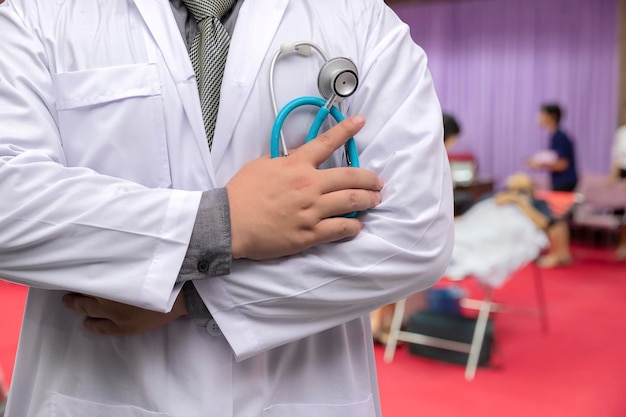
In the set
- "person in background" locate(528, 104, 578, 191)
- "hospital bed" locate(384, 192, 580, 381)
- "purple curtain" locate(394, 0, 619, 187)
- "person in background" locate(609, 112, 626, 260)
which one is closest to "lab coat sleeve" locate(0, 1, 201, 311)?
"hospital bed" locate(384, 192, 580, 381)

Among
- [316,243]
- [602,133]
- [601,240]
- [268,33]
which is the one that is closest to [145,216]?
[316,243]

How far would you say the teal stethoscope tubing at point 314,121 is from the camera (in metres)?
0.93

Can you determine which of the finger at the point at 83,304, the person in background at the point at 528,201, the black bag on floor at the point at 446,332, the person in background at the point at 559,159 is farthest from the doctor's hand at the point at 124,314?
the person in background at the point at 559,159

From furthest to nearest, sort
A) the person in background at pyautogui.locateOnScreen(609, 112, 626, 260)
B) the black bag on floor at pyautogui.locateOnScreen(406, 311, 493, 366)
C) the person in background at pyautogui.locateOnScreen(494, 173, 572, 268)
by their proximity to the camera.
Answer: the person in background at pyautogui.locateOnScreen(609, 112, 626, 260) → the person in background at pyautogui.locateOnScreen(494, 173, 572, 268) → the black bag on floor at pyautogui.locateOnScreen(406, 311, 493, 366)

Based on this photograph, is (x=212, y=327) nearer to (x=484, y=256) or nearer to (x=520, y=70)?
(x=484, y=256)

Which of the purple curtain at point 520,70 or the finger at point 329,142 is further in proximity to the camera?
the purple curtain at point 520,70

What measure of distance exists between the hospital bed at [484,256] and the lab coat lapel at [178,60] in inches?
103

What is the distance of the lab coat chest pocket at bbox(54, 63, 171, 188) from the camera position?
0.94 metres

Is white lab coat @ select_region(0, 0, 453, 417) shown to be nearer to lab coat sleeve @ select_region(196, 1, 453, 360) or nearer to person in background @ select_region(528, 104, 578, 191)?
lab coat sleeve @ select_region(196, 1, 453, 360)

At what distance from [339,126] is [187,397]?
18.4 inches

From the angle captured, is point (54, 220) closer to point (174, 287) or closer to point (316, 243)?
point (174, 287)

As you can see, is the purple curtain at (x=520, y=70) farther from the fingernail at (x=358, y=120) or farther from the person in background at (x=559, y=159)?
the fingernail at (x=358, y=120)

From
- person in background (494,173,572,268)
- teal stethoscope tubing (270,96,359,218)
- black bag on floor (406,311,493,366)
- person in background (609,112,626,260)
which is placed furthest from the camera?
person in background (609,112,626,260)

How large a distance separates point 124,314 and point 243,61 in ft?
1.36
